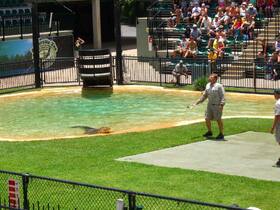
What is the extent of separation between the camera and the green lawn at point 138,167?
41.3ft

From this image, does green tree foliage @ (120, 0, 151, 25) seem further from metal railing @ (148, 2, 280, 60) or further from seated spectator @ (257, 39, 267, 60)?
seated spectator @ (257, 39, 267, 60)

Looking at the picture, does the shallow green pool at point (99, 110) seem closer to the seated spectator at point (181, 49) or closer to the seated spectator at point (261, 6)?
the seated spectator at point (181, 49)

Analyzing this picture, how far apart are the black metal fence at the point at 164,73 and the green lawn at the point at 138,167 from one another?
8.69 metres

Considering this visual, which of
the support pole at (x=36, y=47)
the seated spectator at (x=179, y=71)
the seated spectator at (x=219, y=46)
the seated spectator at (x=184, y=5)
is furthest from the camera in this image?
the seated spectator at (x=184, y=5)

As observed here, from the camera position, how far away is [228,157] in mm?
15602

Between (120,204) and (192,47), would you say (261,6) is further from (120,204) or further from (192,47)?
(120,204)

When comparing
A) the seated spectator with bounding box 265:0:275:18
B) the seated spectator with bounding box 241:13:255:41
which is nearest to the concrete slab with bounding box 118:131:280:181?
the seated spectator with bounding box 241:13:255:41

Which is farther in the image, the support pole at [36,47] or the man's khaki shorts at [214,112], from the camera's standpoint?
the support pole at [36,47]

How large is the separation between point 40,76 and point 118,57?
3.74 metres

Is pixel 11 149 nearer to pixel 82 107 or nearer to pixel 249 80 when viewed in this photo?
pixel 82 107

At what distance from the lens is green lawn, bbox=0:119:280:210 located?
496 inches

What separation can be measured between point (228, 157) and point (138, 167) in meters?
2.19

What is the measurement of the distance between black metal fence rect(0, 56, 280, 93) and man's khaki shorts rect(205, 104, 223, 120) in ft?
30.6

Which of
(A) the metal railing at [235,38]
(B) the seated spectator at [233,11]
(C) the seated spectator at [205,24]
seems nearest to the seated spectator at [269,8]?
(A) the metal railing at [235,38]
